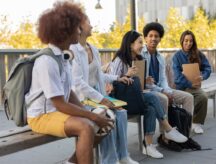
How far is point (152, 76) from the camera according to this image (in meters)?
5.64

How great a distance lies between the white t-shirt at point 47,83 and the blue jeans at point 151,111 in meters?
1.61

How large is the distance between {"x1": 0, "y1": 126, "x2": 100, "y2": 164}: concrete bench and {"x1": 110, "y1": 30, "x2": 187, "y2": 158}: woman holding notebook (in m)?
1.53

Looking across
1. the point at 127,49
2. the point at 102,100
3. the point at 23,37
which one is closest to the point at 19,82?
the point at 102,100

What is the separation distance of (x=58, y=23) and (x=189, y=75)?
135 inches

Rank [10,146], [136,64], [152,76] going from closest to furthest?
[10,146] < [136,64] < [152,76]

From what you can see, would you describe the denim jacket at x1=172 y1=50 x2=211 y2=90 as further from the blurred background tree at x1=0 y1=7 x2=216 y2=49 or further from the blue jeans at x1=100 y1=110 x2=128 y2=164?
the blurred background tree at x1=0 y1=7 x2=216 y2=49

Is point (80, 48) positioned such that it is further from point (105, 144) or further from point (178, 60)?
point (178, 60)

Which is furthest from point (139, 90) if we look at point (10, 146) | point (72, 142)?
point (10, 146)

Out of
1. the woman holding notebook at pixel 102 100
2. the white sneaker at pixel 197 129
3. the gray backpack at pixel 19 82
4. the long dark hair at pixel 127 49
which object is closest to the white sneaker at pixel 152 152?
the woman holding notebook at pixel 102 100

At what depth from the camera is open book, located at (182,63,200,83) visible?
20.4 feet

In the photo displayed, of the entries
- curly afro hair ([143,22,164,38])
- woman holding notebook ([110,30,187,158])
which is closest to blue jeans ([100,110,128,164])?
woman holding notebook ([110,30,187,158])

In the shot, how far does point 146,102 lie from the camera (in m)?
4.93

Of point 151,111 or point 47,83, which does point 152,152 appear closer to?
point 151,111

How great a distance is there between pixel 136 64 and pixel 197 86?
1.79 m
